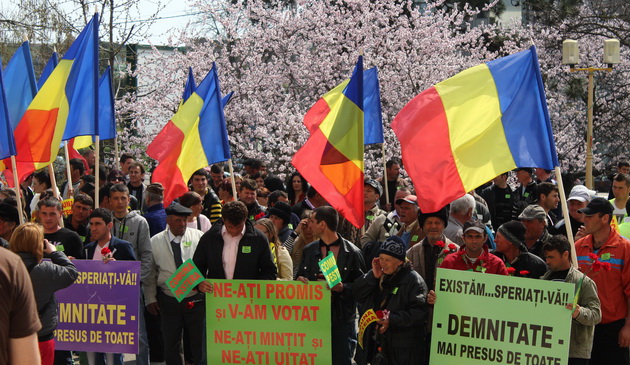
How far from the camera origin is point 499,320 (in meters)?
6.99

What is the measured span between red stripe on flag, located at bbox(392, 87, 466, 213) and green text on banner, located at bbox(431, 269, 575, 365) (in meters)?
0.66

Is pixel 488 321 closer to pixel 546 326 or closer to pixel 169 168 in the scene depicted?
pixel 546 326

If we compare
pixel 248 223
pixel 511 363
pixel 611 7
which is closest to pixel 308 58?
pixel 611 7

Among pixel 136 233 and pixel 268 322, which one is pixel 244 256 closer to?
pixel 268 322

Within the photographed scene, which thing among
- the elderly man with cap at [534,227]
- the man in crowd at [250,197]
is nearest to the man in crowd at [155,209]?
the man in crowd at [250,197]

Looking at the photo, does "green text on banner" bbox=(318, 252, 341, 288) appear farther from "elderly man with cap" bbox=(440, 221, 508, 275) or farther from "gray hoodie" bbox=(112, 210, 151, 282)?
"gray hoodie" bbox=(112, 210, 151, 282)

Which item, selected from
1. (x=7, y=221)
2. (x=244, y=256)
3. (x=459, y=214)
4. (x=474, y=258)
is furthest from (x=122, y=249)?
(x=459, y=214)

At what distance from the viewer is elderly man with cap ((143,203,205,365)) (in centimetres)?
873

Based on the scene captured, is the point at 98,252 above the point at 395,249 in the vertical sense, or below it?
below

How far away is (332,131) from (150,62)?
18.4 metres

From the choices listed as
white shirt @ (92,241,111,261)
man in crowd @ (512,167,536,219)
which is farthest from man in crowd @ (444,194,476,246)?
white shirt @ (92,241,111,261)

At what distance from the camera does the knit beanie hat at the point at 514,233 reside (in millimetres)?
7559

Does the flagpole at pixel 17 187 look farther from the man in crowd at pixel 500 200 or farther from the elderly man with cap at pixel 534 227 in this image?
the man in crowd at pixel 500 200

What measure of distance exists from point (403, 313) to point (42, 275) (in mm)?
2833
